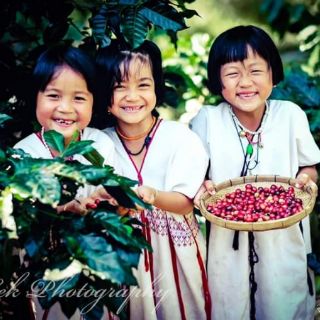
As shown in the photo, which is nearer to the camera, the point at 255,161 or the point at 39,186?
the point at 39,186

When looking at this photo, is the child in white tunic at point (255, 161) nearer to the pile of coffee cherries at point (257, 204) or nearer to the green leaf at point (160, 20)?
the pile of coffee cherries at point (257, 204)

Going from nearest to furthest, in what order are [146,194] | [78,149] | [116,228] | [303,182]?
[116,228] < [78,149] < [146,194] < [303,182]

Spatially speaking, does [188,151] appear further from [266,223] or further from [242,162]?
[266,223]

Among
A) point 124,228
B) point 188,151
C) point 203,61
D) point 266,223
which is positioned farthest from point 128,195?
point 203,61

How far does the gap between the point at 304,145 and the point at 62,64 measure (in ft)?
3.69

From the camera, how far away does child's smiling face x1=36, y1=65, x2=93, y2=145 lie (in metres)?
2.60

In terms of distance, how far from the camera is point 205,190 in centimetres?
279

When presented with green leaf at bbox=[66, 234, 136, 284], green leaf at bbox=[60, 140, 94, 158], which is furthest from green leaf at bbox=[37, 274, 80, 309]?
green leaf at bbox=[60, 140, 94, 158]

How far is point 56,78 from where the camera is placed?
260cm

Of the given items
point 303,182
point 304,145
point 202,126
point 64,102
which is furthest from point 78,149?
point 304,145

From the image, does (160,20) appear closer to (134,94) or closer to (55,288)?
(134,94)

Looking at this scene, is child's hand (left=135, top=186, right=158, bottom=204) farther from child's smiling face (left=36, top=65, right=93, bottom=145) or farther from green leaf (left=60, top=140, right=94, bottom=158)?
green leaf (left=60, top=140, right=94, bottom=158)

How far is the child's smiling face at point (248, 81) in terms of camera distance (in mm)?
2750

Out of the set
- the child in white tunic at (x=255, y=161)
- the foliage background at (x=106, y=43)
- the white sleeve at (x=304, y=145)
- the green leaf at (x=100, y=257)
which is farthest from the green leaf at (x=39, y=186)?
the white sleeve at (x=304, y=145)
